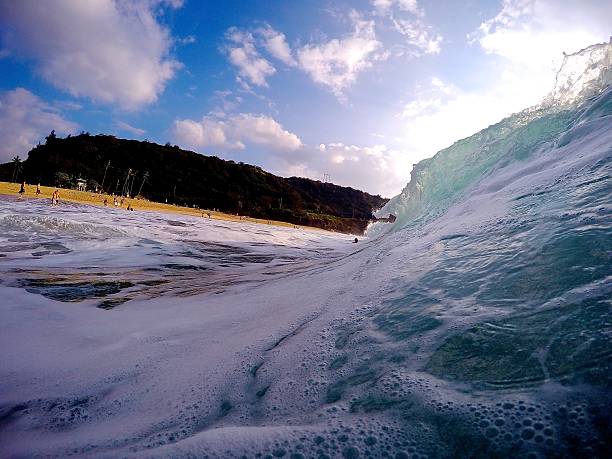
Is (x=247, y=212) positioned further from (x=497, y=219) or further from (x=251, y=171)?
(x=497, y=219)

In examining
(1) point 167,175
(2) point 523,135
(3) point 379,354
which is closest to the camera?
(3) point 379,354

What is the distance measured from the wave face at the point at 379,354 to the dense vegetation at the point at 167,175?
235ft

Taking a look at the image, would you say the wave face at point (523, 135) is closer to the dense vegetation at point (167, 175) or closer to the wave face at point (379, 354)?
the wave face at point (379, 354)

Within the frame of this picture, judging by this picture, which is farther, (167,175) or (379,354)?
(167,175)

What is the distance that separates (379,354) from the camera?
248cm

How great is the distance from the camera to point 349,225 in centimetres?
7844

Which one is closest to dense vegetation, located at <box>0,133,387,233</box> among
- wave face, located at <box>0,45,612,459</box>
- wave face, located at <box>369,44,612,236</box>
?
wave face, located at <box>369,44,612,236</box>

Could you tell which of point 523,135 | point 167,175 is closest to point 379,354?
point 523,135

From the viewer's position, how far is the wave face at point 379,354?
5.53 ft

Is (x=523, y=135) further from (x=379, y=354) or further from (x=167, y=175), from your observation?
(x=167, y=175)

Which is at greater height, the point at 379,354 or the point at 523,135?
the point at 523,135

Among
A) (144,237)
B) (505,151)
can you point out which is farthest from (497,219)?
(144,237)

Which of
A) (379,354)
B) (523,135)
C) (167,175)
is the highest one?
(167,175)

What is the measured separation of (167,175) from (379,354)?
98609mm
